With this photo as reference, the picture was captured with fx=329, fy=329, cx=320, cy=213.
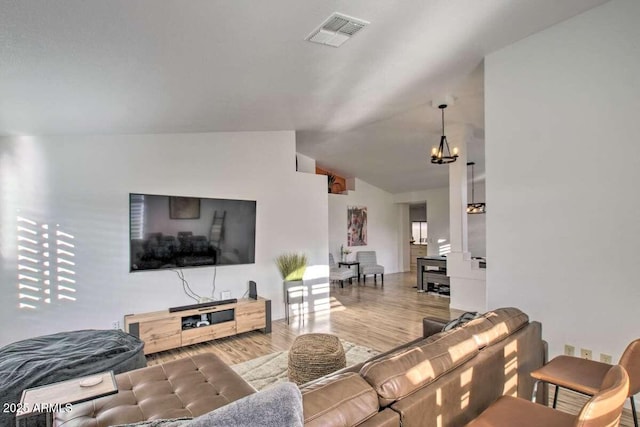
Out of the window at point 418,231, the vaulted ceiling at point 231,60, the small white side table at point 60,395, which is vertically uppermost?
the vaulted ceiling at point 231,60

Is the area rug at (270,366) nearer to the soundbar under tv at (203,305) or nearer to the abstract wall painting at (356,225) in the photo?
the soundbar under tv at (203,305)

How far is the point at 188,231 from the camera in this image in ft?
13.9

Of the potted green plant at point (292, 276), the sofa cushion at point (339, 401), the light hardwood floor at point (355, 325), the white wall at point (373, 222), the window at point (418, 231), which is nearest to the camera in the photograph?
the sofa cushion at point (339, 401)

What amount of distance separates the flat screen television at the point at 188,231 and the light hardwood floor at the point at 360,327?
41.8 inches

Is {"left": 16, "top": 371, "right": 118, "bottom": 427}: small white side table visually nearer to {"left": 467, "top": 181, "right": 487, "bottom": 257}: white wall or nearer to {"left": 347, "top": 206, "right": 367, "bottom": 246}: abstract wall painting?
{"left": 347, "top": 206, "right": 367, "bottom": 246}: abstract wall painting

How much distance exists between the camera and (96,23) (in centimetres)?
188

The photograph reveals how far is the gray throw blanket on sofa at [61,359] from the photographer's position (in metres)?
2.14

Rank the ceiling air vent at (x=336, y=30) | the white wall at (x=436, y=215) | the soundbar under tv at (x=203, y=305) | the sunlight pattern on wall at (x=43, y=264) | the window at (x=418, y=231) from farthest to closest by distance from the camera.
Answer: the window at (x=418, y=231), the white wall at (x=436, y=215), the soundbar under tv at (x=203, y=305), the sunlight pattern on wall at (x=43, y=264), the ceiling air vent at (x=336, y=30)

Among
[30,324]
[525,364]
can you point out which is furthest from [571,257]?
[30,324]

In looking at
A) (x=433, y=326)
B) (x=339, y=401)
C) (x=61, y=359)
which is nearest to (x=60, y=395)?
(x=339, y=401)

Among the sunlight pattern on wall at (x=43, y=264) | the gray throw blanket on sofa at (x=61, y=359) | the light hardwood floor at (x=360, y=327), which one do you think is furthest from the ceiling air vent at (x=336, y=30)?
the sunlight pattern on wall at (x=43, y=264)

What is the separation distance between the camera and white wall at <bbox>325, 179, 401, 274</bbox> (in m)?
8.89

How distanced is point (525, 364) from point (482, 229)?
26.0 feet

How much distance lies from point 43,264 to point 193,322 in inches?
66.5
